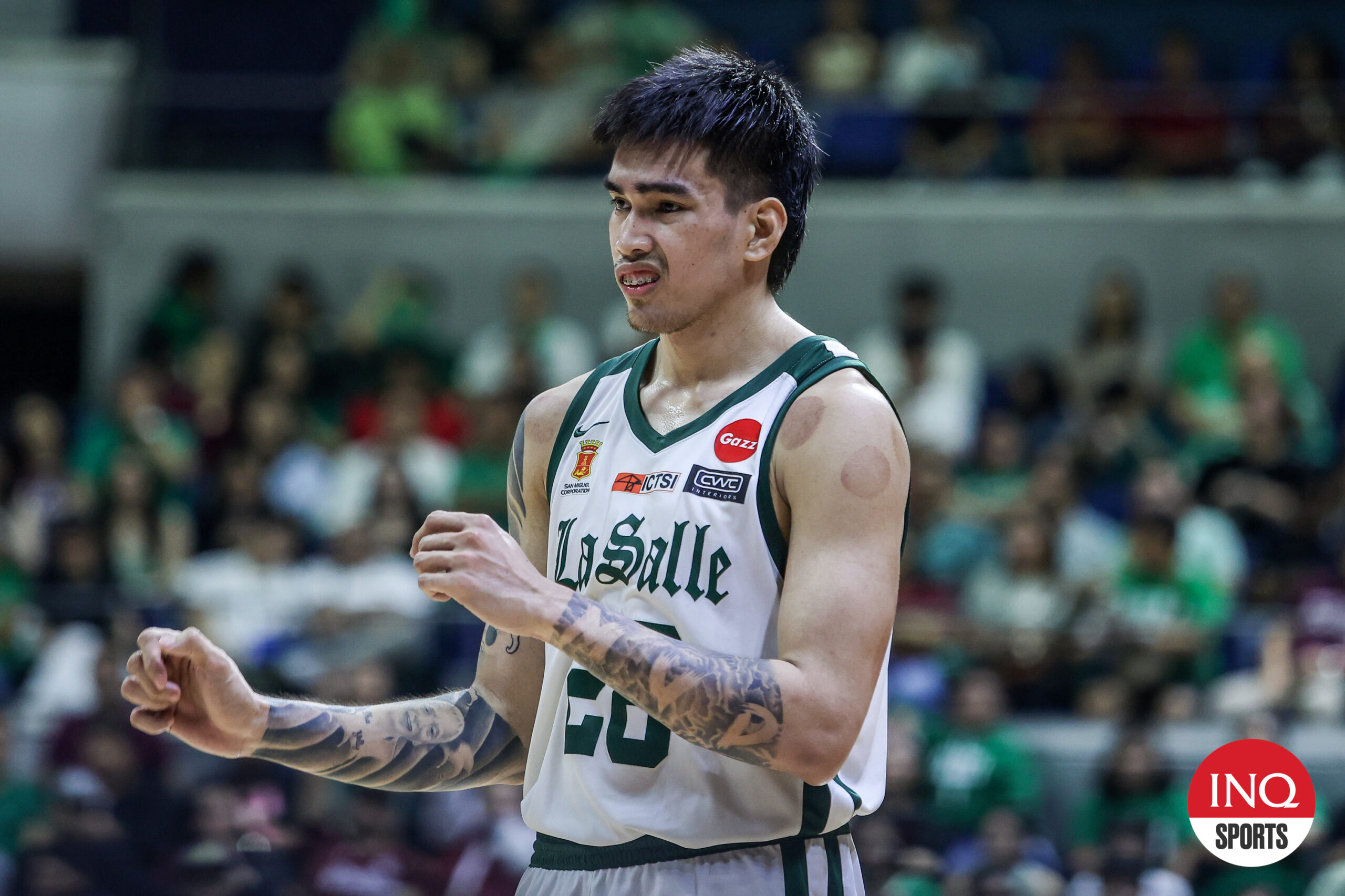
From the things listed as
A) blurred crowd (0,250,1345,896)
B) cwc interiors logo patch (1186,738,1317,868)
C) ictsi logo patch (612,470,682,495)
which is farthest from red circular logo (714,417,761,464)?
blurred crowd (0,250,1345,896)

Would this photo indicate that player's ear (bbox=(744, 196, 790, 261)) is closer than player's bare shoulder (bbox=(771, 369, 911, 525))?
No

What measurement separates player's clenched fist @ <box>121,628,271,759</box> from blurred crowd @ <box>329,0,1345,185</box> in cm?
985

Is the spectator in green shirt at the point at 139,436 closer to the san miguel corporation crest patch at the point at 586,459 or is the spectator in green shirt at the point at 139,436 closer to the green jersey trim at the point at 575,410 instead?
the green jersey trim at the point at 575,410

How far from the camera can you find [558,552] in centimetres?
369

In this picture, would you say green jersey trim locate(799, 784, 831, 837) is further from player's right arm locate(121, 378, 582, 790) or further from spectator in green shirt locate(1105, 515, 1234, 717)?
spectator in green shirt locate(1105, 515, 1234, 717)

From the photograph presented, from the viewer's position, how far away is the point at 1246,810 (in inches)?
195

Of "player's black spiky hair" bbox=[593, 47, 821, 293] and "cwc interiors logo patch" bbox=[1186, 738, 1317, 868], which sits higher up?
"player's black spiky hair" bbox=[593, 47, 821, 293]

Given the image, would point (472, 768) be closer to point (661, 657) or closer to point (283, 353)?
point (661, 657)

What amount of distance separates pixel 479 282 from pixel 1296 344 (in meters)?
6.55

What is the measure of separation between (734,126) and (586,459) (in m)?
0.80

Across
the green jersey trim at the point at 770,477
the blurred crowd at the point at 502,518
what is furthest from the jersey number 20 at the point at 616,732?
the blurred crowd at the point at 502,518

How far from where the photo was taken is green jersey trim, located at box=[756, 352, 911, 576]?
342 cm

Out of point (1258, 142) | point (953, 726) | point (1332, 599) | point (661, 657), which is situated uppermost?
point (1258, 142)

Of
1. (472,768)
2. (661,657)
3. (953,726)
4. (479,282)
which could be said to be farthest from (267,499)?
(661,657)
